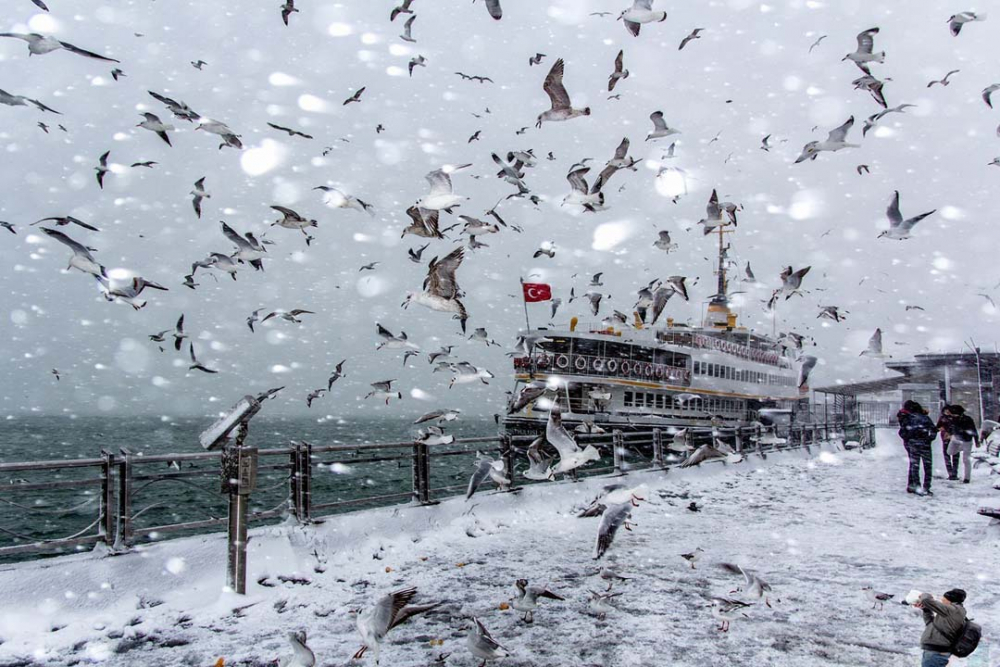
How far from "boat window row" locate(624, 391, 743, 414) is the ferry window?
98.5 inches

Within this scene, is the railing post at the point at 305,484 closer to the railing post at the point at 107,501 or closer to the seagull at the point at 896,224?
the railing post at the point at 107,501

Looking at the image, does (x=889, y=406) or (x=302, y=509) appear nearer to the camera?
(x=302, y=509)

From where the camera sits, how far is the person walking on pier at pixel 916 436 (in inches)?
478

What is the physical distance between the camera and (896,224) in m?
8.62

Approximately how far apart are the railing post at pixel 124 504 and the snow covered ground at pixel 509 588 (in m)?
0.23

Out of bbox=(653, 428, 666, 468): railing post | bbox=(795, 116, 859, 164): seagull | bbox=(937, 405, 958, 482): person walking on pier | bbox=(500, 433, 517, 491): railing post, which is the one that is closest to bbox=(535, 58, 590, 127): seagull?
bbox=(795, 116, 859, 164): seagull

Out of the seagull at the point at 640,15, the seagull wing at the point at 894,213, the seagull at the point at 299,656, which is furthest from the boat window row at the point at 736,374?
the seagull at the point at 299,656

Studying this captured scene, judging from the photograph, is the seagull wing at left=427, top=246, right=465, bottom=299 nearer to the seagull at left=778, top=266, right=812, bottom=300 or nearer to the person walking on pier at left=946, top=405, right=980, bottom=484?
the seagull at left=778, top=266, right=812, bottom=300

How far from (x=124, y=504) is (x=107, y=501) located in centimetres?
16

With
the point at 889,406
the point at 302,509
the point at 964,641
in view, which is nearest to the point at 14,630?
the point at 302,509

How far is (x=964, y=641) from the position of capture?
343 cm

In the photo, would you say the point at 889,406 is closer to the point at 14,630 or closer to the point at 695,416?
the point at 695,416

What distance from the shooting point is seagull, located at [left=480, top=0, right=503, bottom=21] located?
718 cm

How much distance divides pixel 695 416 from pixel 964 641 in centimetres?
3164
